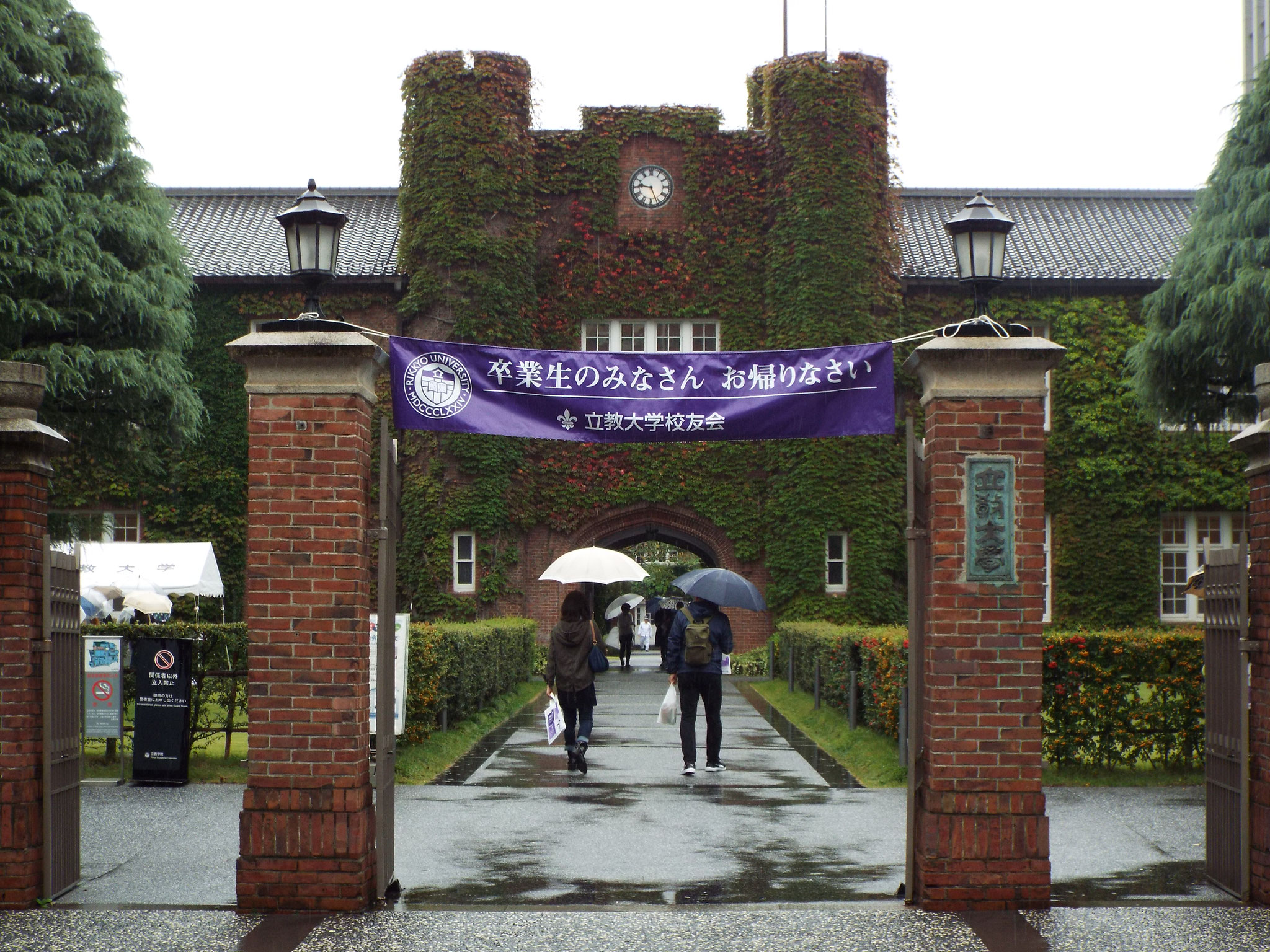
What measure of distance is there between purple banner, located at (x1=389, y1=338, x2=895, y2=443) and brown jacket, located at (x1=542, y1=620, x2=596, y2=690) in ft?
15.7

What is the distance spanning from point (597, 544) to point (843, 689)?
44.1 ft

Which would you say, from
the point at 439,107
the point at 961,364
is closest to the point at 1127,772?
the point at 961,364

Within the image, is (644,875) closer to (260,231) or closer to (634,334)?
(634,334)

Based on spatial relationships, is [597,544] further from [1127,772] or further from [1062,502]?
[1127,772]

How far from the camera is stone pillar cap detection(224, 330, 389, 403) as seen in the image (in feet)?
22.3

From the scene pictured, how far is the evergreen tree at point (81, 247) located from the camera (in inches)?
739

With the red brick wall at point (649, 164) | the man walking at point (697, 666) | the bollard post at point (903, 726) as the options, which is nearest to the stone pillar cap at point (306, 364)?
the man walking at point (697, 666)

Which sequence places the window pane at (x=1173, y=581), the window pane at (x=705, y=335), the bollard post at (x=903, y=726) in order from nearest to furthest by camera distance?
the bollard post at (x=903, y=726), the window pane at (x=1173, y=581), the window pane at (x=705, y=335)

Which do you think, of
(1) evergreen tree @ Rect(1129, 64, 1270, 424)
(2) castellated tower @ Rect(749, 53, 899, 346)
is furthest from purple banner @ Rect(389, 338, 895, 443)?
(2) castellated tower @ Rect(749, 53, 899, 346)

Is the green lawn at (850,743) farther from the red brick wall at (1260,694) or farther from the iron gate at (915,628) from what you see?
the red brick wall at (1260,694)

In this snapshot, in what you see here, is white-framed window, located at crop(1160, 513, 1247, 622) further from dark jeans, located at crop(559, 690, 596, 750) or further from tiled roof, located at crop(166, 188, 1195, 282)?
dark jeans, located at crop(559, 690, 596, 750)

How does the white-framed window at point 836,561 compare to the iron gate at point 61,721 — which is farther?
the white-framed window at point 836,561

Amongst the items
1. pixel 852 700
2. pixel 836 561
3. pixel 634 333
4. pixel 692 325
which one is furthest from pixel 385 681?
pixel 692 325

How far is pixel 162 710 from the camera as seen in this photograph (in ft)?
37.1
